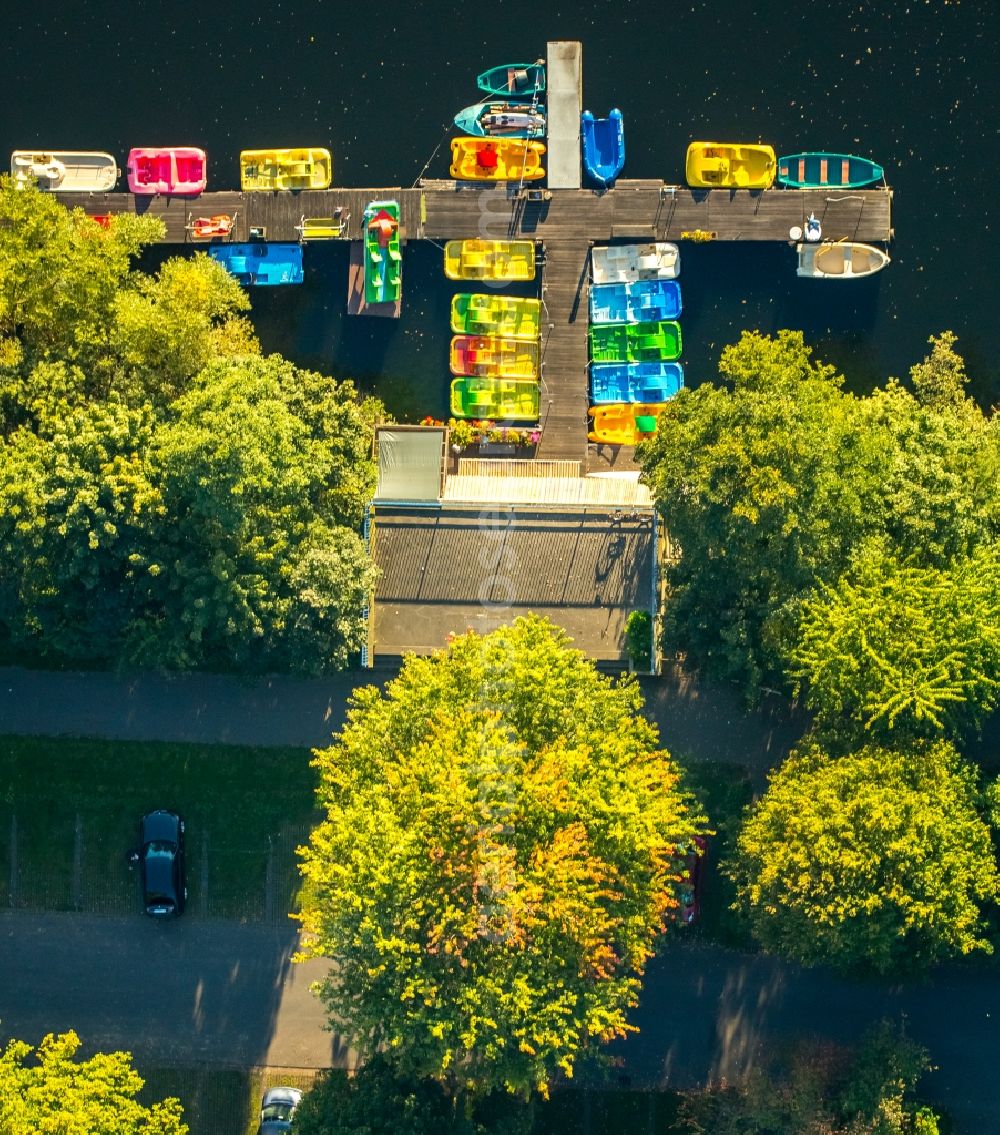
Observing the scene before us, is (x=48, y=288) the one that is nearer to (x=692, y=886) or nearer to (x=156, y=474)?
(x=156, y=474)

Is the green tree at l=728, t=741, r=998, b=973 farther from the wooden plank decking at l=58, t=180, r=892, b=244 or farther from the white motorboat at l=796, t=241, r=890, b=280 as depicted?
the wooden plank decking at l=58, t=180, r=892, b=244

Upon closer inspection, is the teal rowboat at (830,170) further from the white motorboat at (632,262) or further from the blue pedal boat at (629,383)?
the blue pedal boat at (629,383)

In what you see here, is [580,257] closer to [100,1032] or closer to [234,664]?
[234,664]

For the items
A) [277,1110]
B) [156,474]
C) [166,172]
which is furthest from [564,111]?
[277,1110]

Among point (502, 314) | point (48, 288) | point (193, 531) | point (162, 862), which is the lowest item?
point (162, 862)

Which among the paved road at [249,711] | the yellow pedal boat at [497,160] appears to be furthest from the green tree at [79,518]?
the yellow pedal boat at [497,160]

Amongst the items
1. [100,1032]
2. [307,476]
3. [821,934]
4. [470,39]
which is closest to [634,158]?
[470,39]
